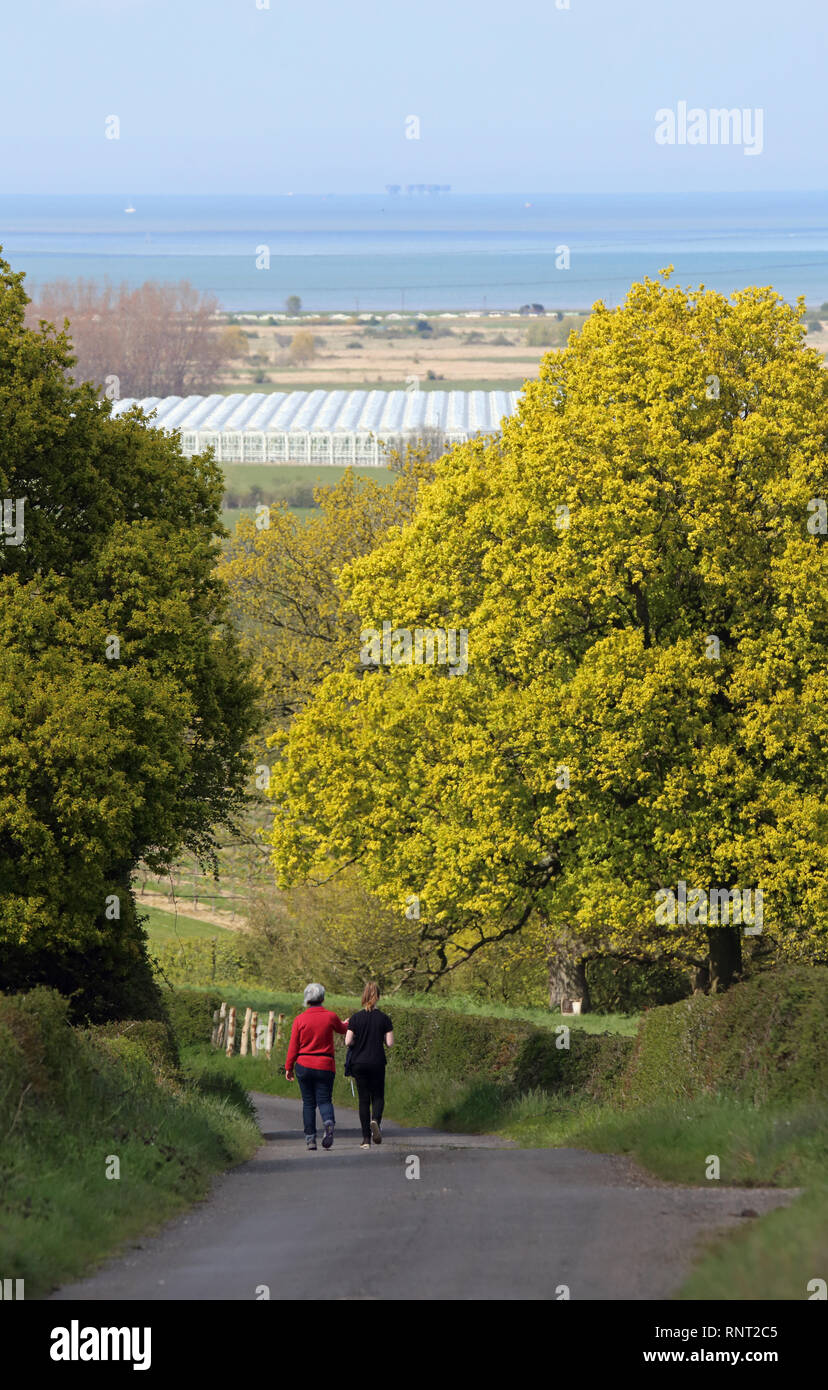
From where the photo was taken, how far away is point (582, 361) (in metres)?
34.0

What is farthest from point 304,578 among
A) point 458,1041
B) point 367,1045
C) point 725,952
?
point 367,1045

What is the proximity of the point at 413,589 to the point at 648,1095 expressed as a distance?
643 inches

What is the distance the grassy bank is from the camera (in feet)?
36.9

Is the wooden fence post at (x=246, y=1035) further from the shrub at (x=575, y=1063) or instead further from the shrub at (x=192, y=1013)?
the shrub at (x=575, y=1063)

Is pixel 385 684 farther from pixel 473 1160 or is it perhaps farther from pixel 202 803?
pixel 473 1160

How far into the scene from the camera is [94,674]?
25.7m

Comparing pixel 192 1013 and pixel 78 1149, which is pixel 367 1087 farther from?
pixel 192 1013

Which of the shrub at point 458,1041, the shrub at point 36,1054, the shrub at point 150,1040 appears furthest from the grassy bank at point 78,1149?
the shrub at point 458,1041

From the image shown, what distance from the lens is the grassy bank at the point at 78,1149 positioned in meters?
11.2

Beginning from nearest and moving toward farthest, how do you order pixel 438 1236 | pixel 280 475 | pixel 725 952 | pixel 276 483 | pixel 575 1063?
pixel 438 1236, pixel 575 1063, pixel 725 952, pixel 276 483, pixel 280 475

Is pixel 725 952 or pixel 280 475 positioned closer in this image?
pixel 725 952

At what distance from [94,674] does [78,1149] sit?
488 inches

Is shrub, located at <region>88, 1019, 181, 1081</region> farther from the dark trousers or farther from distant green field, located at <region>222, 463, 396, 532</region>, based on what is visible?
distant green field, located at <region>222, 463, 396, 532</region>

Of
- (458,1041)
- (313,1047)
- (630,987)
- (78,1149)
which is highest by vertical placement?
(78,1149)
